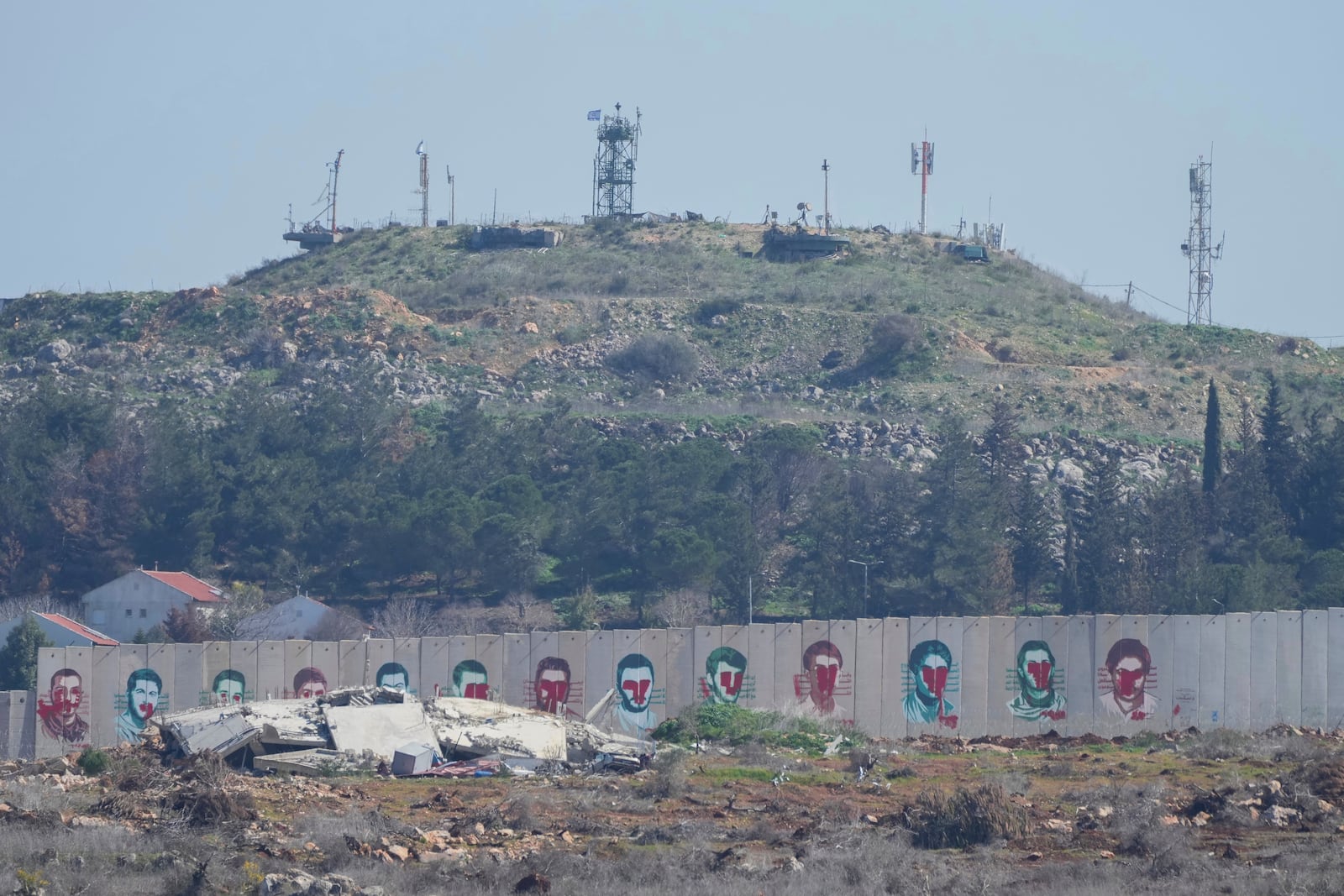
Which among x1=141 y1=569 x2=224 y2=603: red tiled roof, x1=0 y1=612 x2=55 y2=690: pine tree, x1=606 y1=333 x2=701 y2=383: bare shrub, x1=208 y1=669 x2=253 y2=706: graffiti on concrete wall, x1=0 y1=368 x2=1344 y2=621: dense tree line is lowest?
x1=0 y1=612 x2=55 y2=690: pine tree

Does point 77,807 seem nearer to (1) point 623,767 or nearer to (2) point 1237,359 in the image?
(1) point 623,767

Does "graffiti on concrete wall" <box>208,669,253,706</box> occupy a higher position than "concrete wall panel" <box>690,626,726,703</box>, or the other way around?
"concrete wall panel" <box>690,626,726,703</box>

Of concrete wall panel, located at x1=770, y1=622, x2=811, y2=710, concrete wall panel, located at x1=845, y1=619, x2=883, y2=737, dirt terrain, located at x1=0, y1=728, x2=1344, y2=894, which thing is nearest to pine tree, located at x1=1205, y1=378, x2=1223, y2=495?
concrete wall panel, located at x1=845, y1=619, x2=883, y2=737

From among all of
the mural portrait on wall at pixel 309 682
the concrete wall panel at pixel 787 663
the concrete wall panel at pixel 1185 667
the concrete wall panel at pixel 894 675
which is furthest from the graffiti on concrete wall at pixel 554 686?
the concrete wall panel at pixel 1185 667

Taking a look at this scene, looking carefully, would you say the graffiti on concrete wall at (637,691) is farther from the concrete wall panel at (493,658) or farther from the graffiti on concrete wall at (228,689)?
the graffiti on concrete wall at (228,689)

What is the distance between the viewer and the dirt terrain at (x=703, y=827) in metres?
15.3

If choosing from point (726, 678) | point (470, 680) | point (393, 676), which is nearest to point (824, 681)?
point (726, 678)

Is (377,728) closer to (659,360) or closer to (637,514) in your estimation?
(637,514)

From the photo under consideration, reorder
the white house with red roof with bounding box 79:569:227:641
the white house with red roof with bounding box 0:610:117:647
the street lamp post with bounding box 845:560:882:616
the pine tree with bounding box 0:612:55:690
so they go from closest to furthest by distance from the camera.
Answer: the pine tree with bounding box 0:612:55:690, the white house with red roof with bounding box 0:610:117:647, the street lamp post with bounding box 845:560:882:616, the white house with red roof with bounding box 79:569:227:641

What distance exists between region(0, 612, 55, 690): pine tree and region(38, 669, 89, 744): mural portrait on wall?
19.4 meters

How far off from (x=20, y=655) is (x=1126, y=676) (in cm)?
3192

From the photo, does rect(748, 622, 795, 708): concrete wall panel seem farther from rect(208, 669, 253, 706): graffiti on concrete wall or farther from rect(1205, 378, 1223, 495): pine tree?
rect(1205, 378, 1223, 495): pine tree

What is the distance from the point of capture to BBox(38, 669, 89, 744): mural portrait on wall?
28.7 metres

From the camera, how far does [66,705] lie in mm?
28734
